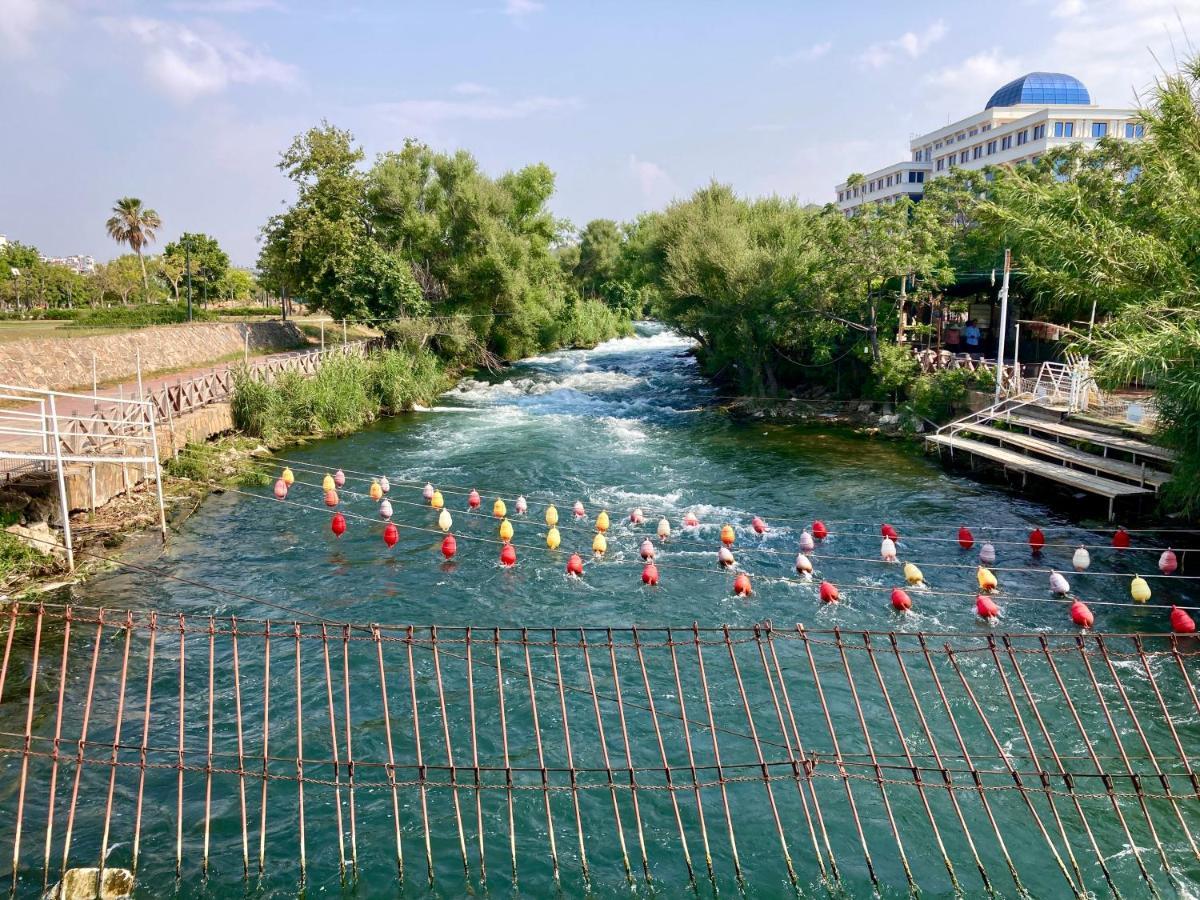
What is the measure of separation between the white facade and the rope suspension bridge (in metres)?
44.4

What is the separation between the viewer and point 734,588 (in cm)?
1596

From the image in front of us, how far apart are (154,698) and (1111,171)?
33705 millimetres

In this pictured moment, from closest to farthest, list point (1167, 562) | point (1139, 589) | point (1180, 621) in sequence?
1. point (1180, 621)
2. point (1139, 589)
3. point (1167, 562)

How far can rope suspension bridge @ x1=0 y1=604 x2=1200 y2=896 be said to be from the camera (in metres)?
8.76

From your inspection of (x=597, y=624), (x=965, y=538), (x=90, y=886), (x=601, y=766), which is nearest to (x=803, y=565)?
(x=597, y=624)

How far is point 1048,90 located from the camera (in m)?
77.4

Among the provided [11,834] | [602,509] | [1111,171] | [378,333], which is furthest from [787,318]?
[11,834]

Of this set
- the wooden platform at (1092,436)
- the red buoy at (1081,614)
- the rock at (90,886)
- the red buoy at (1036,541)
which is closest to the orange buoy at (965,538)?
the red buoy at (1036,541)

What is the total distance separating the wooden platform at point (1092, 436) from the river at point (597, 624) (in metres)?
2.31

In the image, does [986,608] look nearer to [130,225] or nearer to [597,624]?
[597,624]

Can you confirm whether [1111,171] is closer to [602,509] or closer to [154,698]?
[602,509]

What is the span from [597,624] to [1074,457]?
1408 centimetres

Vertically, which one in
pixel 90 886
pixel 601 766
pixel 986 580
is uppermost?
pixel 986 580

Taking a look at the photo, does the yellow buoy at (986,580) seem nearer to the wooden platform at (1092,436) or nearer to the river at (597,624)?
the river at (597,624)
